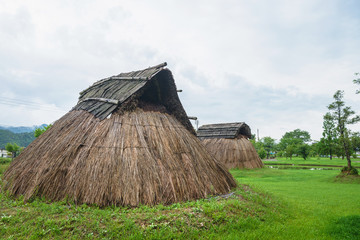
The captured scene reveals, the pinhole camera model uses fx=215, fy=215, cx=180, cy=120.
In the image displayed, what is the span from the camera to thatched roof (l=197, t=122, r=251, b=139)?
20391 millimetres

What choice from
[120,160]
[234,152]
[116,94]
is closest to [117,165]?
[120,160]

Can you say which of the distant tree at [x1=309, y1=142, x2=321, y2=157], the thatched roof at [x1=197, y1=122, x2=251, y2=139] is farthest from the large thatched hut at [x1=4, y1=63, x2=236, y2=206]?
the distant tree at [x1=309, y1=142, x2=321, y2=157]

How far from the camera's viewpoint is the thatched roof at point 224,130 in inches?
803

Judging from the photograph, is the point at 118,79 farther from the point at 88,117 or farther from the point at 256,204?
the point at 256,204

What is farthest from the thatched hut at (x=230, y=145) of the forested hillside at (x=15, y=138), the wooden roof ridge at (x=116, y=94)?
the forested hillside at (x=15, y=138)

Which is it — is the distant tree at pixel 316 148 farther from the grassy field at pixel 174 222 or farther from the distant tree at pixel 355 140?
the grassy field at pixel 174 222

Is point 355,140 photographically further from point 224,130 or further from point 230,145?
point 224,130

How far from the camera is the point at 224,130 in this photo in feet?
68.7

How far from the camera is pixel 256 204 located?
6.05 meters

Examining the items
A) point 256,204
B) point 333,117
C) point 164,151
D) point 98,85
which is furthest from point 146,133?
point 333,117

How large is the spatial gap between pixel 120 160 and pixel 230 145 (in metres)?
15.4

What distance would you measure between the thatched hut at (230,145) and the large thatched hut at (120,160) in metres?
11.8

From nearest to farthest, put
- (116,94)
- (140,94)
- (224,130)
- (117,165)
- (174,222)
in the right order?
(174,222), (117,165), (140,94), (116,94), (224,130)

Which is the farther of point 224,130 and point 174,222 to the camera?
point 224,130
